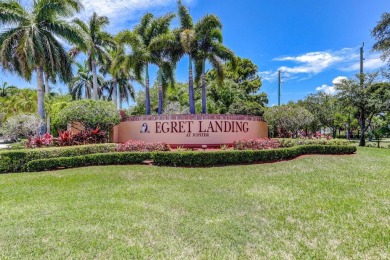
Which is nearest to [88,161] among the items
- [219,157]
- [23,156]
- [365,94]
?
[23,156]

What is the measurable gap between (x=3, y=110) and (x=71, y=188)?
30829mm

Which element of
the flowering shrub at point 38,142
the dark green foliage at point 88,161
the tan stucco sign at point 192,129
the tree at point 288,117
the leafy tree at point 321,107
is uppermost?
the leafy tree at point 321,107

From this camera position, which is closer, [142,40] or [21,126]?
[21,126]

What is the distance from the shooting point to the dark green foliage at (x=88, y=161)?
10438 mm

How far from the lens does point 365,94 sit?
21.4m

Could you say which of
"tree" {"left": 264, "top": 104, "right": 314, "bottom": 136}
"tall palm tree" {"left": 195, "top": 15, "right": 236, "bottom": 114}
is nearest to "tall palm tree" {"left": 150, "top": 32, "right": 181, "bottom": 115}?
"tall palm tree" {"left": 195, "top": 15, "right": 236, "bottom": 114}

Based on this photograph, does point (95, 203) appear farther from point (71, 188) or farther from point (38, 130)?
point (38, 130)

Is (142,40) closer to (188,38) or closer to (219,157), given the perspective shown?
(188,38)

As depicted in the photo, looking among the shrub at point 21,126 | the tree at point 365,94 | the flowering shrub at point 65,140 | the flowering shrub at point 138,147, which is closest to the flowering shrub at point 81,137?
the flowering shrub at point 65,140

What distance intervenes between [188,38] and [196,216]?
14344 millimetres

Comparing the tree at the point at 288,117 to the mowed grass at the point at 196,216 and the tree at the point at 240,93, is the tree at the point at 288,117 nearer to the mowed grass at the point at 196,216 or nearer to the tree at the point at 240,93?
the tree at the point at 240,93

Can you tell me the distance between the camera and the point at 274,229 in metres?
4.43

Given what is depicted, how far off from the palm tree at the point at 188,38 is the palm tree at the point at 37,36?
6.95 metres

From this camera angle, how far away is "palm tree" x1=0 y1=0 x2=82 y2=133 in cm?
1490
